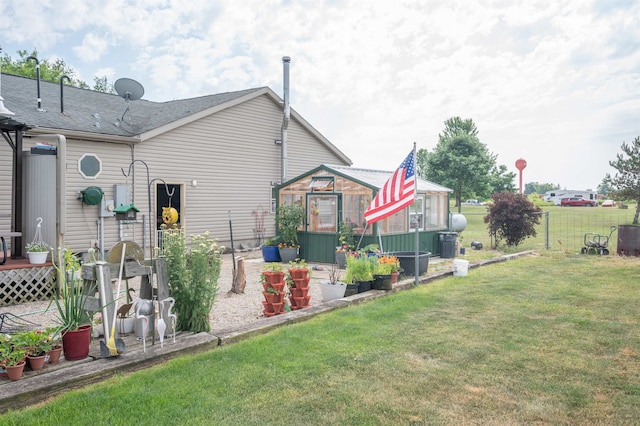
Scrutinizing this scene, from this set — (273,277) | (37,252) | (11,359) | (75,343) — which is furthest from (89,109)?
(11,359)

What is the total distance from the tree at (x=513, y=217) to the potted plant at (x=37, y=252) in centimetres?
1257

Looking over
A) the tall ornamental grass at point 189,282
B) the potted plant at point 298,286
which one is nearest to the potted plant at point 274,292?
the potted plant at point 298,286

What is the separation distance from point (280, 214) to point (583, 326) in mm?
8322

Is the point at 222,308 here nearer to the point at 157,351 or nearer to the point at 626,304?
the point at 157,351

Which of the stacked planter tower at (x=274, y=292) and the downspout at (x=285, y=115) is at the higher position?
the downspout at (x=285, y=115)

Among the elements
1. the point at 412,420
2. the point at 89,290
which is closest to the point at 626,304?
the point at 412,420

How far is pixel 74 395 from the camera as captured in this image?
11.6 ft

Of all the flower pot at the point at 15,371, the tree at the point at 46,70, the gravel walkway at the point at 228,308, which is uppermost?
the tree at the point at 46,70

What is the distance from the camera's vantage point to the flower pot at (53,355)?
4.02 m

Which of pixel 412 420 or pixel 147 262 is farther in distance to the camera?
pixel 147 262

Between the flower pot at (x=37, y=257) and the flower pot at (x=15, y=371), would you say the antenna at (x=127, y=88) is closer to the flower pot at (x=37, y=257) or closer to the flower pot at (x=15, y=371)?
the flower pot at (x=37, y=257)

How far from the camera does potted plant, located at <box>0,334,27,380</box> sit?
3.68 m

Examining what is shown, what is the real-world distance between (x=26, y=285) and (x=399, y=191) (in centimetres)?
639

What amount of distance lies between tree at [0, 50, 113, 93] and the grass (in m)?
20.7
